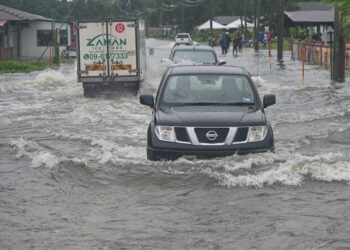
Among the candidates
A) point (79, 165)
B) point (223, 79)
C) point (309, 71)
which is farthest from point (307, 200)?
point (309, 71)

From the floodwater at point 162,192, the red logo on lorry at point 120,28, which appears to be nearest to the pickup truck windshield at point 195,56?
the red logo on lorry at point 120,28

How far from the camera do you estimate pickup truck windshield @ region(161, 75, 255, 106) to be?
11.0m

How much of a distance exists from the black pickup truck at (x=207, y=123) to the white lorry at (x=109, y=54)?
38.1ft

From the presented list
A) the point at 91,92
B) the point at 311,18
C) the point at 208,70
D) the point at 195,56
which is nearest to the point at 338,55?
the point at 195,56

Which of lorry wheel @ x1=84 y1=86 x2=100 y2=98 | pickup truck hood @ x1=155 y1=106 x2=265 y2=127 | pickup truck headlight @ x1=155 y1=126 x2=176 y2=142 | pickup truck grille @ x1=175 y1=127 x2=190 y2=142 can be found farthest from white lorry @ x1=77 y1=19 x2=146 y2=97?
pickup truck grille @ x1=175 y1=127 x2=190 y2=142

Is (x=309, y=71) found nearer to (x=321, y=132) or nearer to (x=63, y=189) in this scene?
(x=321, y=132)

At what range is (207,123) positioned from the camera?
32.8 ft

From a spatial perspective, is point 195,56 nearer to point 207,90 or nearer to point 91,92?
point 91,92

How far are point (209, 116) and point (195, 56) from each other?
12408 mm

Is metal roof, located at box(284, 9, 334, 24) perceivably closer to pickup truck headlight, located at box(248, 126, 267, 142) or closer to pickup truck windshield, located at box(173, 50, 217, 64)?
pickup truck windshield, located at box(173, 50, 217, 64)

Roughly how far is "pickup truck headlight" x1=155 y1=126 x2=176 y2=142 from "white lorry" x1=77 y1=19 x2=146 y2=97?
12.7 meters

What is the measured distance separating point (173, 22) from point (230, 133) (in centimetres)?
14817

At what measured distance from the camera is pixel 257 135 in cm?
1016

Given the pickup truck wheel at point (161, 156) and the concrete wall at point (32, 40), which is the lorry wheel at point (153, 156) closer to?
the pickup truck wheel at point (161, 156)
